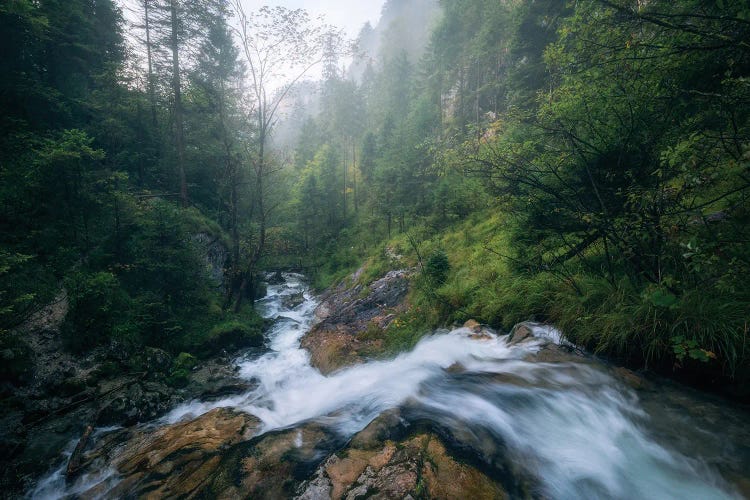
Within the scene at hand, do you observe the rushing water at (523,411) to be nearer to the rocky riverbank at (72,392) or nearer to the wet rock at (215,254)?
the rocky riverbank at (72,392)

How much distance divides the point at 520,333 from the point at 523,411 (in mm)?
1844

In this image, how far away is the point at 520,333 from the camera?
5586mm

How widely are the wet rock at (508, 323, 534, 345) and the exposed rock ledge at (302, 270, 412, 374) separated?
11.8 feet

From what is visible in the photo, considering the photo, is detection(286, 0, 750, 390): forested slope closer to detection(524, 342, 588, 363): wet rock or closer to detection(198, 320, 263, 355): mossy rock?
detection(524, 342, 588, 363): wet rock

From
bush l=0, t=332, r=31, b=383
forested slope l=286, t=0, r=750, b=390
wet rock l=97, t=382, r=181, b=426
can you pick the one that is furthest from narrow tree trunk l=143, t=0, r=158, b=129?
forested slope l=286, t=0, r=750, b=390

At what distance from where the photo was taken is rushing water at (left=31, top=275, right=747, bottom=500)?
3.01m

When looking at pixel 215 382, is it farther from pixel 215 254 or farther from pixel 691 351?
pixel 691 351

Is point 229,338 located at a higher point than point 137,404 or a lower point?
lower

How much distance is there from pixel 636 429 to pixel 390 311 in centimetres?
685

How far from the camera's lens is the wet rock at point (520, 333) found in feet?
17.9

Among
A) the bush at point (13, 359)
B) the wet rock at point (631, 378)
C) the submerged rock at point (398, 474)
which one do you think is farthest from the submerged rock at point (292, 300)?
the wet rock at point (631, 378)

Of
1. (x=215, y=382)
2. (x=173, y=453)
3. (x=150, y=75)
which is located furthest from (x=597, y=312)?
(x=150, y=75)

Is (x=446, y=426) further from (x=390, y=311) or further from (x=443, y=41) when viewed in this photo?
(x=443, y=41)

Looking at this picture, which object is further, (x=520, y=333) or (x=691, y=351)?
(x=520, y=333)
